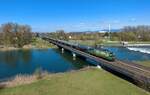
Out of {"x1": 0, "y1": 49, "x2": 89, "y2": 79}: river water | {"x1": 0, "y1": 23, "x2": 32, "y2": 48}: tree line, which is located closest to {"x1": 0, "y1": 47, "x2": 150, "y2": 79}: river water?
{"x1": 0, "y1": 49, "x2": 89, "y2": 79}: river water

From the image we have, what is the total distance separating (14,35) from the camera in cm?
13450

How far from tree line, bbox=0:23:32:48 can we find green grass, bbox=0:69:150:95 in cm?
10354

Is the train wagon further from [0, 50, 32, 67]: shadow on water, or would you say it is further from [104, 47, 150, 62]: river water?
[0, 50, 32, 67]: shadow on water

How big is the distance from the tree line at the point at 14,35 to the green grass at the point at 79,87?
4076 inches

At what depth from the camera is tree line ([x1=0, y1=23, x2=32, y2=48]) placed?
131875 mm

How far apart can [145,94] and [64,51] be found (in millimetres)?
86685

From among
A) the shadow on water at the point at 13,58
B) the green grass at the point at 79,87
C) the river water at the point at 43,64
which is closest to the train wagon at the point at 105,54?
the river water at the point at 43,64

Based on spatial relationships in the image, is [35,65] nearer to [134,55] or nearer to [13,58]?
[13,58]

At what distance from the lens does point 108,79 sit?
3362cm

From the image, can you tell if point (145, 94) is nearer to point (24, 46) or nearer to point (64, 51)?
point (64, 51)

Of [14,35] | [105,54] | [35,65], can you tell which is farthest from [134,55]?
[14,35]

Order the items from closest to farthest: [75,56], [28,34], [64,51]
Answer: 1. [75,56]
2. [64,51]
3. [28,34]

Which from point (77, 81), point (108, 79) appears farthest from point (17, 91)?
point (108, 79)

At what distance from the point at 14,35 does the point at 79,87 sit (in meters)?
114
